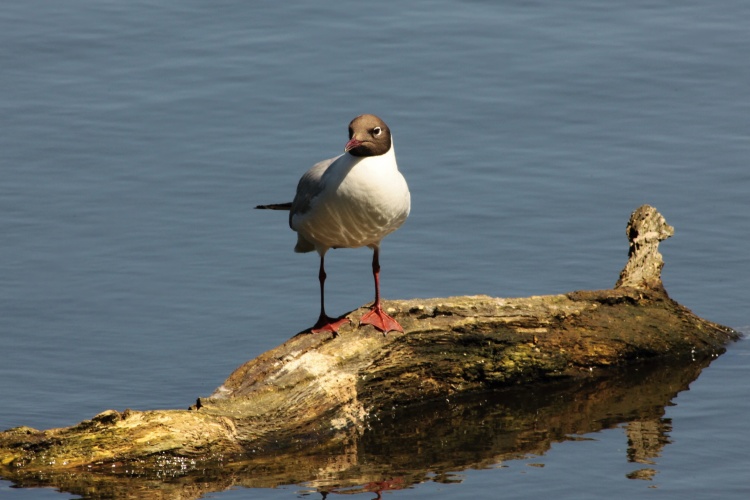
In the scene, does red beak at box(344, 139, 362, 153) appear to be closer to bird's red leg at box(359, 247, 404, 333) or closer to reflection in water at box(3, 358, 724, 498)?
bird's red leg at box(359, 247, 404, 333)

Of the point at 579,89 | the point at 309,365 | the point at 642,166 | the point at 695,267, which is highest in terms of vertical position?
the point at 579,89

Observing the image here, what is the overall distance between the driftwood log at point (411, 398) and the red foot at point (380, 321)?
68 mm

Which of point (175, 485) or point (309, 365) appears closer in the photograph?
point (175, 485)

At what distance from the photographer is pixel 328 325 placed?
1069cm

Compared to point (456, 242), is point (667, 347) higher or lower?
lower

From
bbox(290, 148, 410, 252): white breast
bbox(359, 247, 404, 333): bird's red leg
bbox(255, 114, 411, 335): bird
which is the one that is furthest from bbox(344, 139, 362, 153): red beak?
bbox(359, 247, 404, 333): bird's red leg

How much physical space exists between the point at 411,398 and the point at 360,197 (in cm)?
166

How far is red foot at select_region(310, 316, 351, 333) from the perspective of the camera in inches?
419

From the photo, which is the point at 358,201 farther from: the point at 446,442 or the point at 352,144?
the point at 446,442

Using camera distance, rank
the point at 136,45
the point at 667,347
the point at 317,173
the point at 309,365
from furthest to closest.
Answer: the point at 136,45
the point at 667,347
the point at 317,173
the point at 309,365

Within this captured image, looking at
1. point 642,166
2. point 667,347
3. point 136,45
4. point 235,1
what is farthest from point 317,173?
point 235,1

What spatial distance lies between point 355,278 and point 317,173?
332 centimetres

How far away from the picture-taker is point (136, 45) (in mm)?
19891

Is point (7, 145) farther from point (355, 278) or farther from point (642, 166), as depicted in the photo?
point (642, 166)
